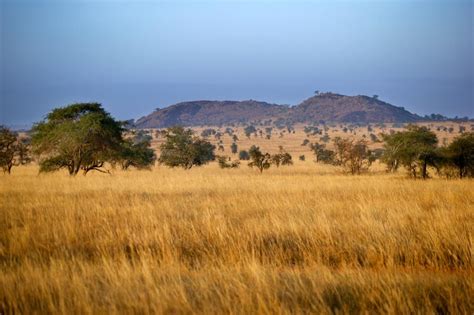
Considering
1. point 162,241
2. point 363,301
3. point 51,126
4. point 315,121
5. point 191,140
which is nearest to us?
point 363,301

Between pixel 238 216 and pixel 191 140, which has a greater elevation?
pixel 191 140

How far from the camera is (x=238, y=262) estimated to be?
→ 5500mm

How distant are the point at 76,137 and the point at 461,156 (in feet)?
77.1

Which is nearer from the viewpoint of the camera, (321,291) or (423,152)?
(321,291)

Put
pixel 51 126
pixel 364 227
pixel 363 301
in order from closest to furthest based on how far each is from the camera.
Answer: pixel 363 301 → pixel 364 227 → pixel 51 126

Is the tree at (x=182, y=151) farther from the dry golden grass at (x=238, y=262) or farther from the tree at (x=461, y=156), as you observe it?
the dry golden grass at (x=238, y=262)

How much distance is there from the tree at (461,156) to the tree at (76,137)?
68.1 feet

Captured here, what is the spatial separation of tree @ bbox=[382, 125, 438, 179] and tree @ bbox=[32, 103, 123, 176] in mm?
18224

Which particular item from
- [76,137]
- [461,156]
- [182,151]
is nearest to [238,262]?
[76,137]

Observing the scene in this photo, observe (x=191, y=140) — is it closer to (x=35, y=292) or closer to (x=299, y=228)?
(x=299, y=228)

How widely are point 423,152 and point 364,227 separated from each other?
69.6 ft

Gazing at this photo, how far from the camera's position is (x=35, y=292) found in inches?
167

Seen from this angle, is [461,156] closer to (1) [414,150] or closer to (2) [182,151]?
(1) [414,150]

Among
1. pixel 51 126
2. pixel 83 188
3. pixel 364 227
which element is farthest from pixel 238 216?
pixel 51 126
